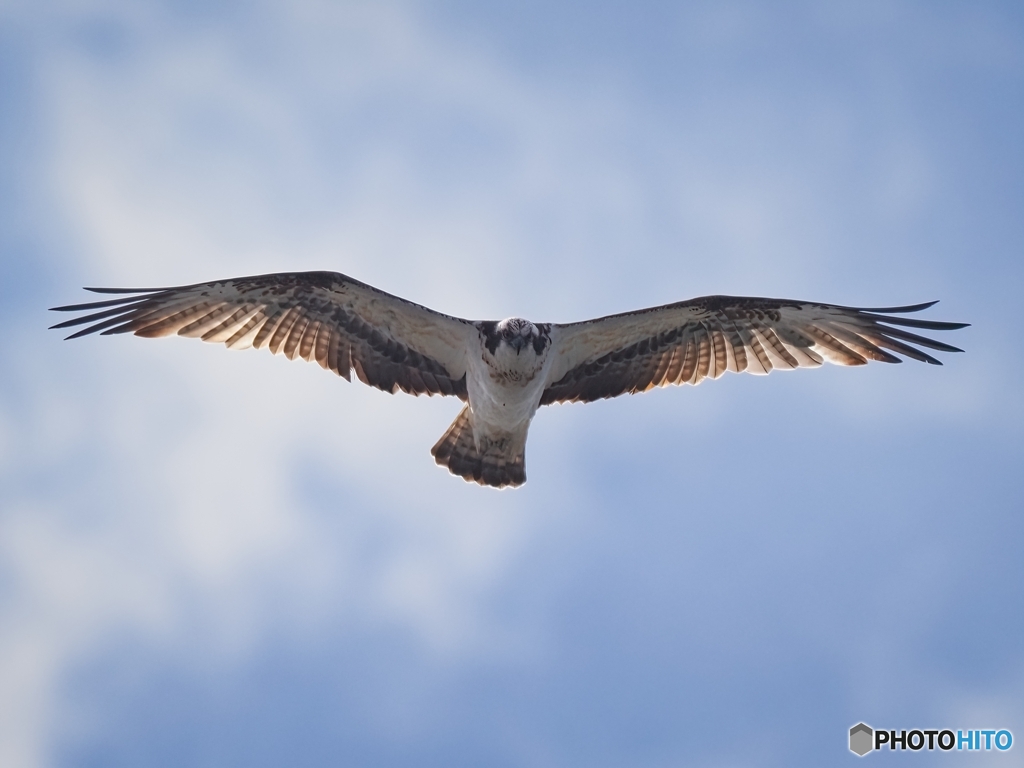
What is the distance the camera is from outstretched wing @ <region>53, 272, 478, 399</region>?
1023 cm

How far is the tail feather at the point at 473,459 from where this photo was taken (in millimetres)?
11258

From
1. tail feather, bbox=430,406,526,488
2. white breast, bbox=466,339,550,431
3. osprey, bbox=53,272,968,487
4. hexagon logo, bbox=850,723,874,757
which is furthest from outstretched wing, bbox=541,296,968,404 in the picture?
hexagon logo, bbox=850,723,874,757

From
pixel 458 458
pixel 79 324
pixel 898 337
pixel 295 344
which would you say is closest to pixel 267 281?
pixel 295 344

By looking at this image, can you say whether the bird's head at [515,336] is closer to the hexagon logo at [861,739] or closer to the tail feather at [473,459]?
the tail feather at [473,459]

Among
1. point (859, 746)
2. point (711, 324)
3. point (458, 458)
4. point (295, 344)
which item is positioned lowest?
point (859, 746)

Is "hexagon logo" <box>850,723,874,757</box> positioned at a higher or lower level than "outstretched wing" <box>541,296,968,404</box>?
lower

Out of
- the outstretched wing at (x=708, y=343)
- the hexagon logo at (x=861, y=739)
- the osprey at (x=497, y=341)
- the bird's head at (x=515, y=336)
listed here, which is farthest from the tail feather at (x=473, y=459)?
the hexagon logo at (x=861, y=739)

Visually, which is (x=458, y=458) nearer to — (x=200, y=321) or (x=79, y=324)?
(x=200, y=321)

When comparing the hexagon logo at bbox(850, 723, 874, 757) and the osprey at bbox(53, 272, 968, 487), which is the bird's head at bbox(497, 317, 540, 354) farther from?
the hexagon logo at bbox(850, 723, 874, 757)

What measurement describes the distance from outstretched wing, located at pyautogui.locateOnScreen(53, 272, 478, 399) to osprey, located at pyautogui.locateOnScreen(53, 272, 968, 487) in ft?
0.04

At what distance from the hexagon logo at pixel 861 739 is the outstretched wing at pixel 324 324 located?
18.3 ft

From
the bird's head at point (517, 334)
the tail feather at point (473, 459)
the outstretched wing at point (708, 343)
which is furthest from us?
the tail feather at point (473, 459)

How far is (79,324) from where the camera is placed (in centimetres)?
957

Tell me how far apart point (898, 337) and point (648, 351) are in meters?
2.51
